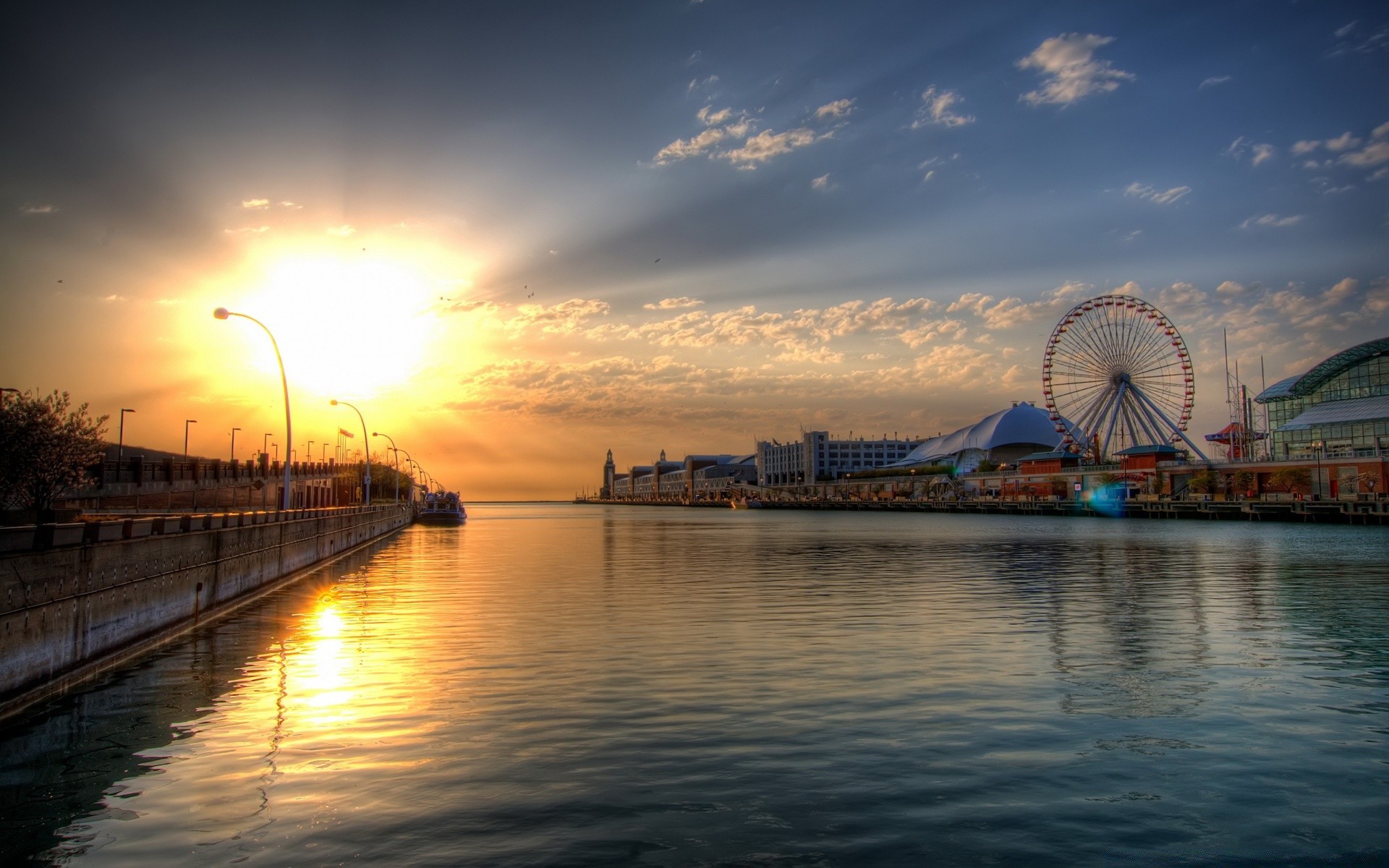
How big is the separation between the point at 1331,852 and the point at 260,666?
18.1 meters

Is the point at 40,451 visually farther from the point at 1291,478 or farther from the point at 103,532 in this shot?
the point at 1291,478

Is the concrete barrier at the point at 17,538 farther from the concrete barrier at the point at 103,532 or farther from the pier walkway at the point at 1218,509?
the pier walkway at the point at 1218,509

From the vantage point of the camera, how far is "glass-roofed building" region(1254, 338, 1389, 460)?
135875mm

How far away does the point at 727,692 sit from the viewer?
16359 mm

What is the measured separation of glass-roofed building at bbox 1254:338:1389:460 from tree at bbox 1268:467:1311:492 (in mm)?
8077

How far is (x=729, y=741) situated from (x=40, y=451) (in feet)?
148

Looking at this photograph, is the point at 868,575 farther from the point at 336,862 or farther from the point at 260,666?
the point at 336,862

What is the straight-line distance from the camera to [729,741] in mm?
12961

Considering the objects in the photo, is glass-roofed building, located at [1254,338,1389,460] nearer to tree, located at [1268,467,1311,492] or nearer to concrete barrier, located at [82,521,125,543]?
tree, located at [1268,467,1311,492]

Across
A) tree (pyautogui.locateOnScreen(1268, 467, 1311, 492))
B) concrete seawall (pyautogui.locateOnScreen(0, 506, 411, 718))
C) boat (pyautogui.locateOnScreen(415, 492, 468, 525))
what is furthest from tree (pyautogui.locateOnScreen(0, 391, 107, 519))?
tree (pyautogui.locateOnScreen(1268, 467, 1311, 492))

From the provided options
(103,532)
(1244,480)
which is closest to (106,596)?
(103,532)

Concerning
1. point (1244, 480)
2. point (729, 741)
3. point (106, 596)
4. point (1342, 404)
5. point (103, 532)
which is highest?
point (1342, 404)

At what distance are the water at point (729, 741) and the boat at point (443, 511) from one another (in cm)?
11550

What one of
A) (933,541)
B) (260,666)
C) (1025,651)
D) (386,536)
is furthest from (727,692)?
→ (386,536)
